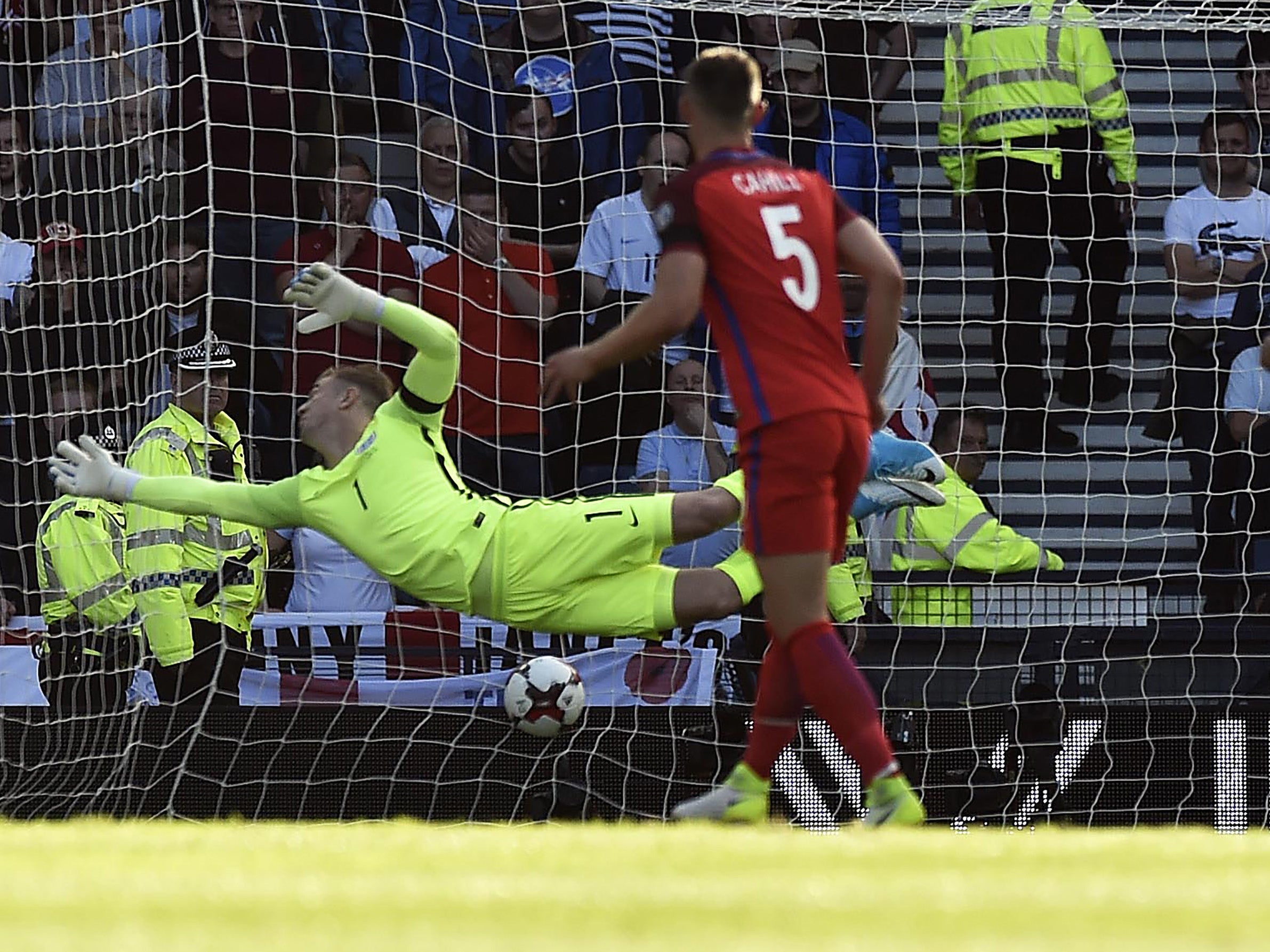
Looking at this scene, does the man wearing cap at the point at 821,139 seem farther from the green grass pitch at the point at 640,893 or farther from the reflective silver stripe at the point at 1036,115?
the green grass pitch at the point at 640,893

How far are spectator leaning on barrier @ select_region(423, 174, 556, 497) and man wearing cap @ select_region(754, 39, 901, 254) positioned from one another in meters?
1.16

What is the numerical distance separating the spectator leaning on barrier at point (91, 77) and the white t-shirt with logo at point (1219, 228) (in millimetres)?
4337

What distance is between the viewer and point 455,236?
804 centimetres

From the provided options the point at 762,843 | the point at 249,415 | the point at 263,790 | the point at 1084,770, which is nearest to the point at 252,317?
the point at 249,415

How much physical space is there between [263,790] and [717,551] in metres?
2.32

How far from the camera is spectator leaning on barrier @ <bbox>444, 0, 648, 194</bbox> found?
27.2 ft

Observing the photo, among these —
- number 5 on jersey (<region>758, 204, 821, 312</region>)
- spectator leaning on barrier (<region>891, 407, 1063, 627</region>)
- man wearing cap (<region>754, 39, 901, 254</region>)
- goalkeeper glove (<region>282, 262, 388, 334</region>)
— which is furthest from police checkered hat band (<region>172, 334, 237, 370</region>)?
number 5 on jersey (<region>758, 204, 821, 312</region>)

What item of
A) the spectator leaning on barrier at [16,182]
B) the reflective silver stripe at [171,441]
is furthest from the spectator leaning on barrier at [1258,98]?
the spectator leaning on barrier at [16,182]

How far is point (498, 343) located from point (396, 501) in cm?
159

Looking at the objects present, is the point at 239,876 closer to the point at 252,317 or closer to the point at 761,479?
the point at 761,479

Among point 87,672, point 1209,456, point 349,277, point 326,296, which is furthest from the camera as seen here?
point 1209,456

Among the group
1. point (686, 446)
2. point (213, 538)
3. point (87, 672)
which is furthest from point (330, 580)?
point (686, 446)

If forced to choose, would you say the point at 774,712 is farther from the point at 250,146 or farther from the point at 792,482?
the point at 250,146

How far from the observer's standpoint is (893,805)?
3.87 m
